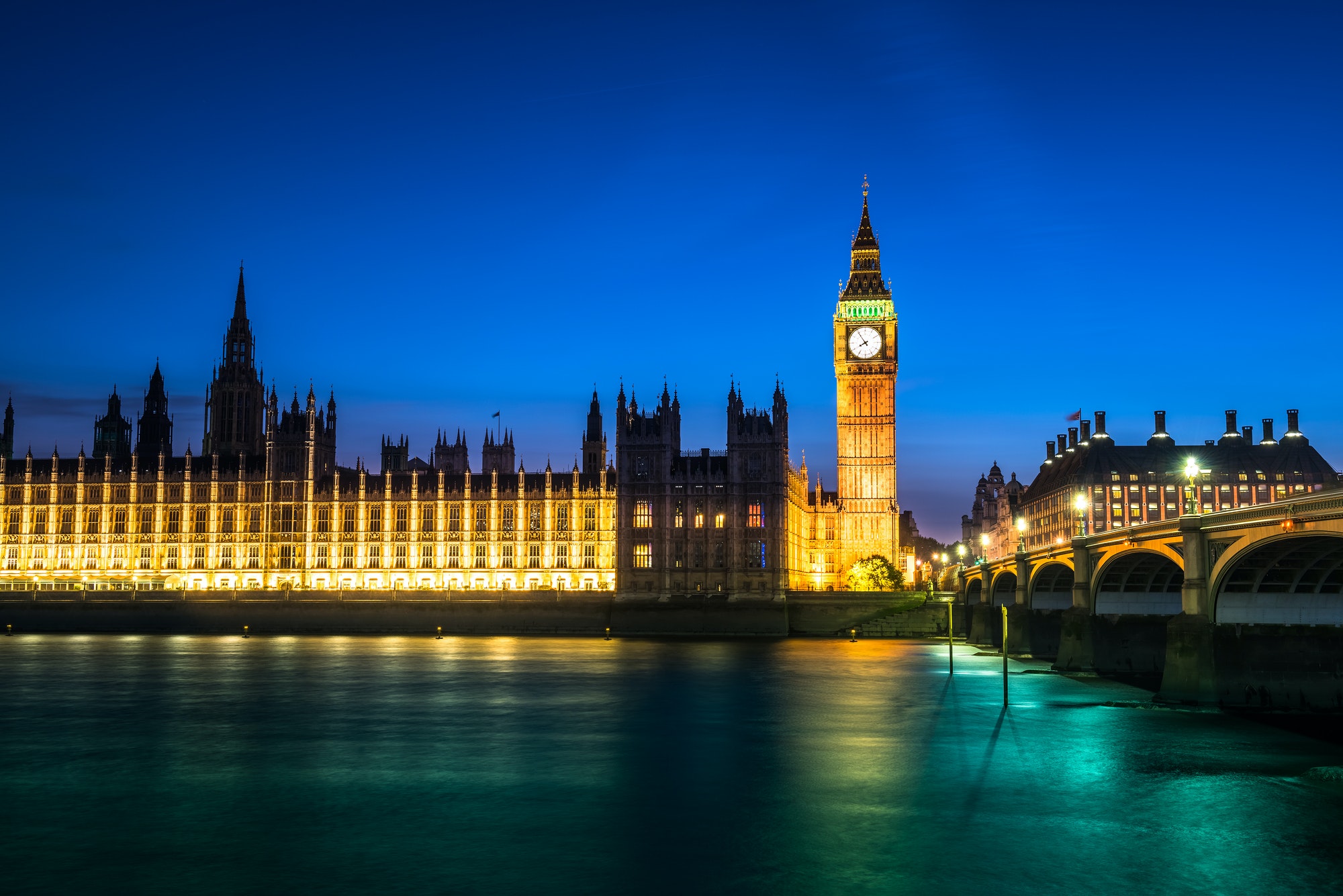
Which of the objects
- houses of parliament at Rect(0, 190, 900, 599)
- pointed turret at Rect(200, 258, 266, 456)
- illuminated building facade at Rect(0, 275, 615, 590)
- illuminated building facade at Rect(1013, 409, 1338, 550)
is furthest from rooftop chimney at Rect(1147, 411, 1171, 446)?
pointed turret at Rect(200, 258, 266, 456)

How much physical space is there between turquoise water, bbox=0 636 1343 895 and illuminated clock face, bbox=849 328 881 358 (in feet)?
300

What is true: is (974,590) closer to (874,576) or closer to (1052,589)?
(874,576)

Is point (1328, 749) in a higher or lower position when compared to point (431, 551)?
lower

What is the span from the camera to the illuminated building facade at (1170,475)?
151125 mm

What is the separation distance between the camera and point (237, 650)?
8269cm

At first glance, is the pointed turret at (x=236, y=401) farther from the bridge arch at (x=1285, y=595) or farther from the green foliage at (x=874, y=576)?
the bridge arch at (x=1285, y=595)

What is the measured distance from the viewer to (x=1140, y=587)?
62406mm

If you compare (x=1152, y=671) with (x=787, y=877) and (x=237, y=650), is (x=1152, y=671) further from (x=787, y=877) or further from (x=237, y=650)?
(x=237, y=650)

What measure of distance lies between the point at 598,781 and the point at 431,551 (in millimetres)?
96293

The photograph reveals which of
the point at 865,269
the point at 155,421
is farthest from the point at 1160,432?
the point at 155,421

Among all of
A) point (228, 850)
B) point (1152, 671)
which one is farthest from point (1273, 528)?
point (228, 850)

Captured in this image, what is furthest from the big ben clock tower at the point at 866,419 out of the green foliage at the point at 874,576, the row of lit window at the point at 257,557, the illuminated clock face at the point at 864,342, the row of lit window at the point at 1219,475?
the row of lit window at the point at 1219,475

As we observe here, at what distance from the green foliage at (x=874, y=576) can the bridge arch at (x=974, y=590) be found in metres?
8.88

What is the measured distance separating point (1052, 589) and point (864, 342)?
67.5 meters
